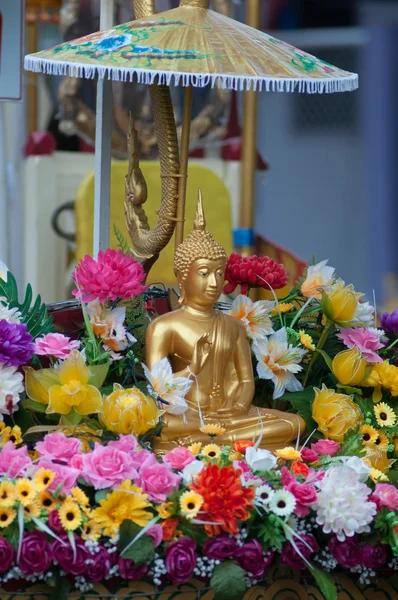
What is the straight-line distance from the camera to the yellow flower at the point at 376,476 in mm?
1869

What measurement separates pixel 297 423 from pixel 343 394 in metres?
0.14

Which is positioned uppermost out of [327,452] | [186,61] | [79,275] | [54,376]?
[186,61]

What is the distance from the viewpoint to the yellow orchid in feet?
6.15

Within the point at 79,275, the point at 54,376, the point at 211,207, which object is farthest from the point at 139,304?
the point at 211,207

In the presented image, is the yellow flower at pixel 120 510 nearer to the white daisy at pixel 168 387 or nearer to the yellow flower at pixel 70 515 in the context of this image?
the yellow flower at pixel 70 515

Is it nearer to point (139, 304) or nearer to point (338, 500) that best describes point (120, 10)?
point (139, 304)

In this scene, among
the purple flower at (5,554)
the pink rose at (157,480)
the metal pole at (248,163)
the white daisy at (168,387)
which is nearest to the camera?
the purple flower at (5,554)

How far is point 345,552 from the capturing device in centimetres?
176

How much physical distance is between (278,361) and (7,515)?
0.72 metres

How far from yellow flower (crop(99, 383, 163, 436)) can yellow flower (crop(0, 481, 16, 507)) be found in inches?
10.4

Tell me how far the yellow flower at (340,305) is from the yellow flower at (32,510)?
0.80 metres

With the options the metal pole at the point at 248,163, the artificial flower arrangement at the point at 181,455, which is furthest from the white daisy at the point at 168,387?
the metal pole at the point at 248,163

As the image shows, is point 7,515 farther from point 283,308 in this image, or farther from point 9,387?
point 283,308

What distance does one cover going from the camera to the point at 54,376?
1931 millimetres
